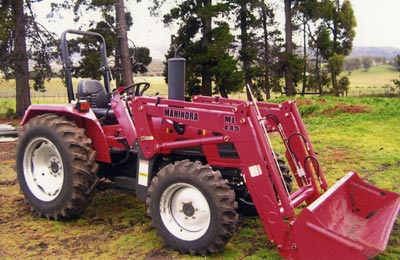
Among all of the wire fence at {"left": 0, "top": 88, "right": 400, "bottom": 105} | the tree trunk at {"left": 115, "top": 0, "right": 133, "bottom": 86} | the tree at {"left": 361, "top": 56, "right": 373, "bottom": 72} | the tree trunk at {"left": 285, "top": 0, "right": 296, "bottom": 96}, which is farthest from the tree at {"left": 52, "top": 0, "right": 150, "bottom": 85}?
the tree at {"left": 361, "top": 56, "right": 373, "bottom": 72}

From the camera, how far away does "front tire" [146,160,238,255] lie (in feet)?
12.8

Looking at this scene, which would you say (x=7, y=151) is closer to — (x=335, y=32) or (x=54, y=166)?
(x=54, y=166)

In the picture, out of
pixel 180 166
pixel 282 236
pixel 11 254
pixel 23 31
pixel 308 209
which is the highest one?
pixel 23 31

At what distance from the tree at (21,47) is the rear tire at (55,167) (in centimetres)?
1267

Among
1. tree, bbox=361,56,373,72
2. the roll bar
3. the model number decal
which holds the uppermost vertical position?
tree, bbox=361,56,373,72

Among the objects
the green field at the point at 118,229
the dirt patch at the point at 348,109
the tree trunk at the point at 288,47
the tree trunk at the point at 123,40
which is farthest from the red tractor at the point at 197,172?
the tree trunk at the point at 288,47

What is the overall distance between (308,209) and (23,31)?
16923mm

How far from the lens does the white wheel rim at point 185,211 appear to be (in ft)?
13.4

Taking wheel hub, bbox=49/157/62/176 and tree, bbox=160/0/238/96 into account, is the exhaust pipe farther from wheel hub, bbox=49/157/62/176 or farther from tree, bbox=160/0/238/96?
tree, bbox=160/0/238/96

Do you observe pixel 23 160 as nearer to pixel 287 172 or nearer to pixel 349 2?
pixel 287 172

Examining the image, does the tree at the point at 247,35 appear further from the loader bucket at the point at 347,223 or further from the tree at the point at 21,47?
the loader bucket at the point at 347,223

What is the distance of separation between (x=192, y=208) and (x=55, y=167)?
1.97 m

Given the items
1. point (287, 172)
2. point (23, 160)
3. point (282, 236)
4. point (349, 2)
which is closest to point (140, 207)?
point (23, 160)

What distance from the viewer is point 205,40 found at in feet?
90.4
